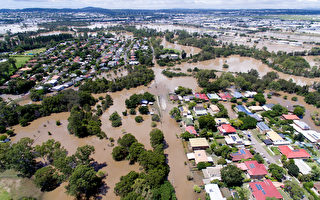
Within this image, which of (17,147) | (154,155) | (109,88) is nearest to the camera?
(17,147)

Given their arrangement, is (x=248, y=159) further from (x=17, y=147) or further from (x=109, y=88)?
(x=109, y=88)

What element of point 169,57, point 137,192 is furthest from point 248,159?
point 169,57

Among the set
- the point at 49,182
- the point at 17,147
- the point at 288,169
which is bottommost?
the point at 49,182

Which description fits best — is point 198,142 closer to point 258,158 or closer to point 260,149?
point 258,158

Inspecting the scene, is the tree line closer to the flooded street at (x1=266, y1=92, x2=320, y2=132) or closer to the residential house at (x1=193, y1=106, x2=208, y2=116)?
the residential house at (x1=193, y1=106, x2=208, y2=116)

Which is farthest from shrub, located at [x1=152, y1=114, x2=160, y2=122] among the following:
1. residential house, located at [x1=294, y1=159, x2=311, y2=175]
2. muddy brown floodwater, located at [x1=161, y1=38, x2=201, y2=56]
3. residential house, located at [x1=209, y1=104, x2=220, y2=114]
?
muddy brown floodwater, located at [x1=161, y1=38, x2=201, y2=56]

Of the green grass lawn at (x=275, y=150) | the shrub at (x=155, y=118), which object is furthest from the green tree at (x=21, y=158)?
the green grass lawn at (x=275, y=150)

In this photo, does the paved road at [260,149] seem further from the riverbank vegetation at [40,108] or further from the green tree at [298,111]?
the riverbank vegetation at [40,108]
